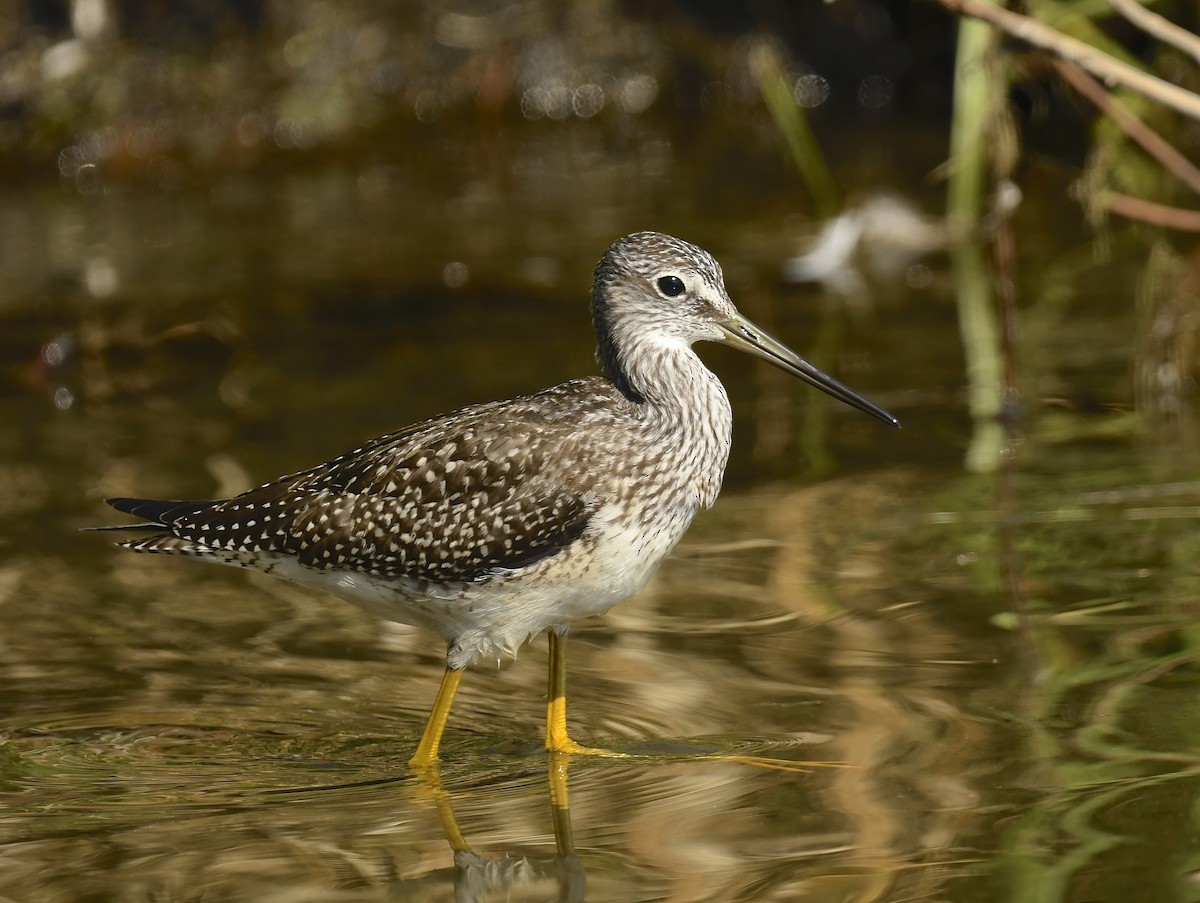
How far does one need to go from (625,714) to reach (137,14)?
11.8 metres

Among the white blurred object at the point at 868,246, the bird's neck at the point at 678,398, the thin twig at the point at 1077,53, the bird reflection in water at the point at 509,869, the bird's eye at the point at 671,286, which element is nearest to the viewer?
the bird reflection in water at the point at 509,869

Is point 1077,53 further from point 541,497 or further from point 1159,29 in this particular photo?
point 541,497

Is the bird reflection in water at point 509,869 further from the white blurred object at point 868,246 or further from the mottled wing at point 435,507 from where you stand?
the white blurred object at point 868,246

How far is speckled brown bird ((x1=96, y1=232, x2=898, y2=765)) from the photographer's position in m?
6.61

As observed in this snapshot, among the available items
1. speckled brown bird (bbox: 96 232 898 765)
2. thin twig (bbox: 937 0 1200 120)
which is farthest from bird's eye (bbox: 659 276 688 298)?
thin twig (bbox: 937 0 1200 120)

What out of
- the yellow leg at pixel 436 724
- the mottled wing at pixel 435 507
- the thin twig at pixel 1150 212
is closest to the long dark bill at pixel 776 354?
the mottled wing at pixel 435 507

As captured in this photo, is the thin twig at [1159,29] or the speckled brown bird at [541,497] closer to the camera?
the speckled brown bird at [541,497]

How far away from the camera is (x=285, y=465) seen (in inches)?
383

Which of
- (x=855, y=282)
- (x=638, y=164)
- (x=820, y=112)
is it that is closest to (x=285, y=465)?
(x=855, y=282)

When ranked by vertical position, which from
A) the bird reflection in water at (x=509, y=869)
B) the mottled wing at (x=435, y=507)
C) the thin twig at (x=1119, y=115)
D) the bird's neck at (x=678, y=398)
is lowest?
the bird reflection in water at (x=509, y=869)

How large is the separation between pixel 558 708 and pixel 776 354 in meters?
1.54

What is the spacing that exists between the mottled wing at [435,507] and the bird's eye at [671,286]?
65cm

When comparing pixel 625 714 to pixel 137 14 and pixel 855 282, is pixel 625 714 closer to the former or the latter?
pixel 855 282

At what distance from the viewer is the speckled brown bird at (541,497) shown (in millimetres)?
6609
